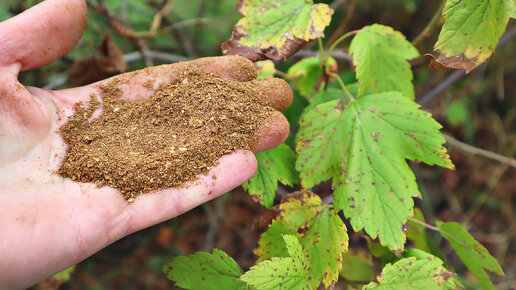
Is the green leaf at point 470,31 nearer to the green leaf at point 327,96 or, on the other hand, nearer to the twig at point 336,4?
the green leaf at point 327,96

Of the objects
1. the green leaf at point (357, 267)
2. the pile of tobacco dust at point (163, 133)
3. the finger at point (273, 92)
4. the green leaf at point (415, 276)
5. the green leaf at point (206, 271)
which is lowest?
the green leaf at point (357, 267)

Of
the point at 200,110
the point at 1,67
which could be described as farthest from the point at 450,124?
the point at 1,67

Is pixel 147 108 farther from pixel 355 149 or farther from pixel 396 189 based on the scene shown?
pixel 396 189

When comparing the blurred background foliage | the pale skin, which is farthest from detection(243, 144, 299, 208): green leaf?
the blurred background foliage

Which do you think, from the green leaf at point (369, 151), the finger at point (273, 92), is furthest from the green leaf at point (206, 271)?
the finger at point (273, 92)

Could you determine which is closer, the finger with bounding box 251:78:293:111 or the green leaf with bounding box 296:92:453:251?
the green leaf with bounding box 296:92:453:251

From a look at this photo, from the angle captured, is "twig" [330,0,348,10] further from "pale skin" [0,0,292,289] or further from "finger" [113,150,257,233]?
"finger" [113,150,257,233]
